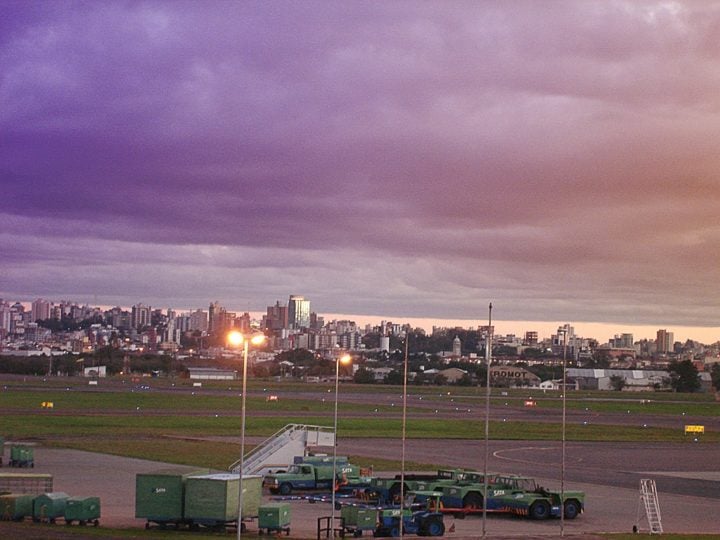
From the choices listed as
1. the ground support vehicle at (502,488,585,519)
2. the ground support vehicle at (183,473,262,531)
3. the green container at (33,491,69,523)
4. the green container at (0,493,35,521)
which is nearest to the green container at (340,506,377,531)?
the ground support vehicle at (183,473,262,531)

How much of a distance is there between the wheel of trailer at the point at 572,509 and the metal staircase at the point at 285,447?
62.5 ft

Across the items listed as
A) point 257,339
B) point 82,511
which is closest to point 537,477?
point 82,511

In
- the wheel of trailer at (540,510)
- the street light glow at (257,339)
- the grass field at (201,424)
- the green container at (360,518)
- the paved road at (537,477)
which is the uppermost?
the street light glow at (257,339)

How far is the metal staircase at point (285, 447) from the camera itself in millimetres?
67312

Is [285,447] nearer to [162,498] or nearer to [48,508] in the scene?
[162,498]

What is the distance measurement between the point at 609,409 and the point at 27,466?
12626 centimetres

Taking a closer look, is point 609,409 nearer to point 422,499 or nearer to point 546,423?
point 546,423

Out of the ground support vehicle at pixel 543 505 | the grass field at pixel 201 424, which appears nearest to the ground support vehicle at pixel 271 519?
the ground support vehicle at pixel 543 505

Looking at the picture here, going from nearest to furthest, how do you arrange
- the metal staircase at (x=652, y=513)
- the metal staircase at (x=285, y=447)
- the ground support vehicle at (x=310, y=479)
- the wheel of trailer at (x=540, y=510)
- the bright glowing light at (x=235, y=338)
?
1. the bright glowing light at (x=235, y=338)
2. the metal staircase at (x=652, y=513)
3. the wheel of trailer at (x=540, y=510)
4. the ground support vehicle at (x=310, y=479)
5. the metal staircase at (x=285, y=447)

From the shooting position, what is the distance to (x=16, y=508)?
4506 cm

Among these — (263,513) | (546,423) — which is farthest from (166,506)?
(546,423)

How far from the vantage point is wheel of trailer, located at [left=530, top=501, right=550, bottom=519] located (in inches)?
2046

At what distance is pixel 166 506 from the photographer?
147 ft

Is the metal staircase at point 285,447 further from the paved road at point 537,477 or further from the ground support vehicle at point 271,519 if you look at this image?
the ground support vehicle at point 271,519
